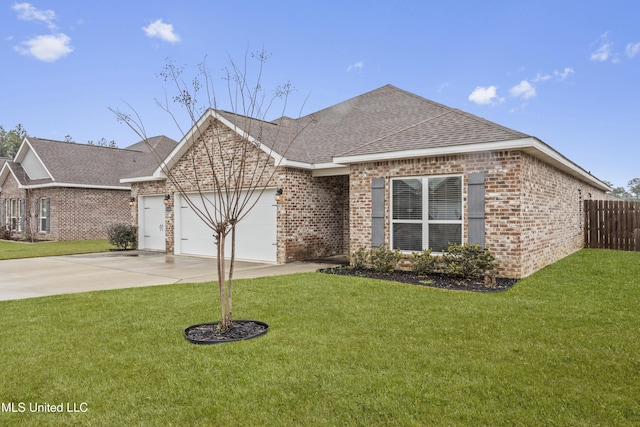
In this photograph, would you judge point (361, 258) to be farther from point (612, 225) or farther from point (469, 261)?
point (612, 225)

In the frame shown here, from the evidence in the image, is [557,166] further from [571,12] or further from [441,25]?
[441,25]

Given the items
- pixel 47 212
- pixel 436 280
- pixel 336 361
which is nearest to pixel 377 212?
pixel 436 280

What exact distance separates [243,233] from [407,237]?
5.64 meters

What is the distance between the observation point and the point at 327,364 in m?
3.84

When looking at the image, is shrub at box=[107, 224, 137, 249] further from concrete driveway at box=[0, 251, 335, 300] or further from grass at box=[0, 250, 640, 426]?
grass at box=[0, 250, 640, 426]

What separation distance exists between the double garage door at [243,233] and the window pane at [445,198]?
16.1ft

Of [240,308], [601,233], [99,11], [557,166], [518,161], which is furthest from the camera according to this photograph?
[601,233]

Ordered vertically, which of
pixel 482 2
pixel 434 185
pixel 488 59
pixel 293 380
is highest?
pixel 482 2

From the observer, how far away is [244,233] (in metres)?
12.8

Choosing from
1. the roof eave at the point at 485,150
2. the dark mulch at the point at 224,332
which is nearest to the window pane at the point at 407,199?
the roof eave at the point at 485,150

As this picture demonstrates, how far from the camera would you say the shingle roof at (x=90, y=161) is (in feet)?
67.8

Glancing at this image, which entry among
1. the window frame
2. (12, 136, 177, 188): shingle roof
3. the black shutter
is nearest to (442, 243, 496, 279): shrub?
(12, 136, 177, 188): shingle roof

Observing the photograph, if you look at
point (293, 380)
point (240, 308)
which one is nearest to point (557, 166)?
point (240, 308)

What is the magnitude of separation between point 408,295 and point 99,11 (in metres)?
13.2
